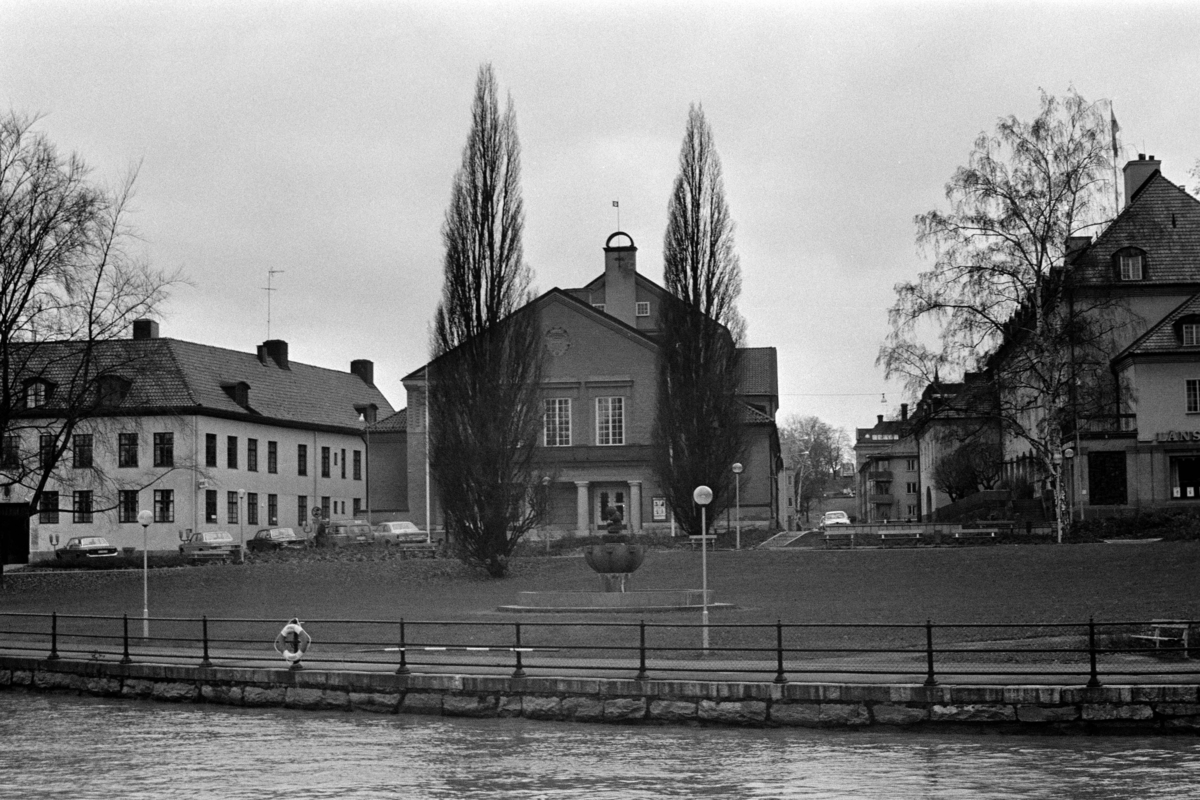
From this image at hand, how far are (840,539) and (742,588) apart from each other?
1301 centimetres

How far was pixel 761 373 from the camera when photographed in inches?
3408

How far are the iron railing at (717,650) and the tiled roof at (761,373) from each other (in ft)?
170

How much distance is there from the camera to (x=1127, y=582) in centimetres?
3809

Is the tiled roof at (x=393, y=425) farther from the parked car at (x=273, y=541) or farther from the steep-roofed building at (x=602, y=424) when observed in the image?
the parked car at (x=273, y=541)

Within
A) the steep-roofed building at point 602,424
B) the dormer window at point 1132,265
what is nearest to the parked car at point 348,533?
the steep-roofed building at point 602,424

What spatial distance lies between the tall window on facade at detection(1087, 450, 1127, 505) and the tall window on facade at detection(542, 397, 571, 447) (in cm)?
2288

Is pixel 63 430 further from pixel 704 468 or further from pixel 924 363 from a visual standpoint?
pixel 924 363

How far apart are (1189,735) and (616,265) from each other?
205 feet

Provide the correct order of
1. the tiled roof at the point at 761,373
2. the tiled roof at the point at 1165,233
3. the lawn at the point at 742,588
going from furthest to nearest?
the tiled roof at the point at 761,373 → the tiled roof at the point at 1165,233 → the lawn at the point at 742,588

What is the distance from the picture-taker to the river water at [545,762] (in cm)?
1802

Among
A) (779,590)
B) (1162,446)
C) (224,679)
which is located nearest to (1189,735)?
(224,679)

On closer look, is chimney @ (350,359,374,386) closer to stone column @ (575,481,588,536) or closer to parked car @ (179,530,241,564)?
parked car @ (179,530,241,564)

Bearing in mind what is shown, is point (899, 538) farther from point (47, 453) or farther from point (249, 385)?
point (249, 385)

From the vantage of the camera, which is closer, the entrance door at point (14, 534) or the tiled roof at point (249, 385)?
the entrance door at point (14, 534)
